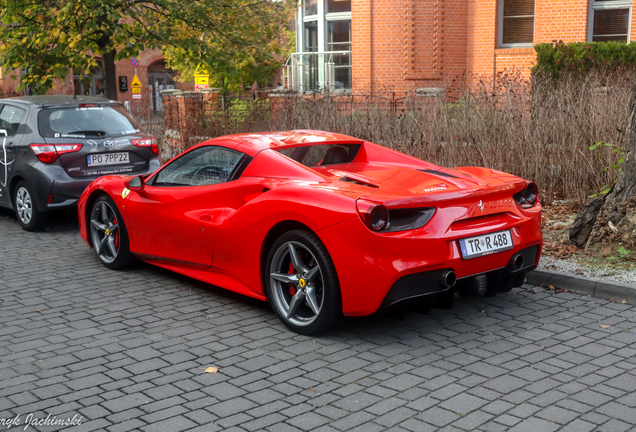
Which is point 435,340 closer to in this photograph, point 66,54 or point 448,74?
point 66,54

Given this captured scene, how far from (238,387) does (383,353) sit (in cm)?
106

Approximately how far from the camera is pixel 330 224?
4.77 m

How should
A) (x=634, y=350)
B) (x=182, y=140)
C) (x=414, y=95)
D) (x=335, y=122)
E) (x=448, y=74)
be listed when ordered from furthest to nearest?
(x=448, y=74), (x=182, y=140), (x=335, y=122), (x=414, y=95), (x=634, y=350)

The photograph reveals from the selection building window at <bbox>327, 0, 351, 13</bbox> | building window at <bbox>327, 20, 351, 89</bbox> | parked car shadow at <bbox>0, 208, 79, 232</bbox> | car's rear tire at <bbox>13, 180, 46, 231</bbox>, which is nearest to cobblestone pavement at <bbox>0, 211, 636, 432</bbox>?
car's rear tire at <bbox>13, 180, 46, 231</bbox>

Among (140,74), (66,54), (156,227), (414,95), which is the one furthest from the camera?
(140,74)

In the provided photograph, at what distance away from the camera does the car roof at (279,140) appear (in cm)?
576

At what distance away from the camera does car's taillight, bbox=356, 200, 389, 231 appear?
4.61 metres

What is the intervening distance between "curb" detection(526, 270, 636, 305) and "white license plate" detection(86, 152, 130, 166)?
560cm

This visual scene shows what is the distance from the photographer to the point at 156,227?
6480 millimetres

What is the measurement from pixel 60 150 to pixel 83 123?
516 mm

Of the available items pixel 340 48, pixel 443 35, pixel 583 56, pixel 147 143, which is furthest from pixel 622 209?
pixel 340 48

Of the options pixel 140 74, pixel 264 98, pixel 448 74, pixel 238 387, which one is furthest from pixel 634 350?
pixel 140 74

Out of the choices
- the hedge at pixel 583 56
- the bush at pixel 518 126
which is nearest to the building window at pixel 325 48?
the hedge at pixel 583 56

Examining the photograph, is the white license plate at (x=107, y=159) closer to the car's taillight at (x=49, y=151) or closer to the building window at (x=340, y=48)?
the car's taillight at (x=49, y=151)
